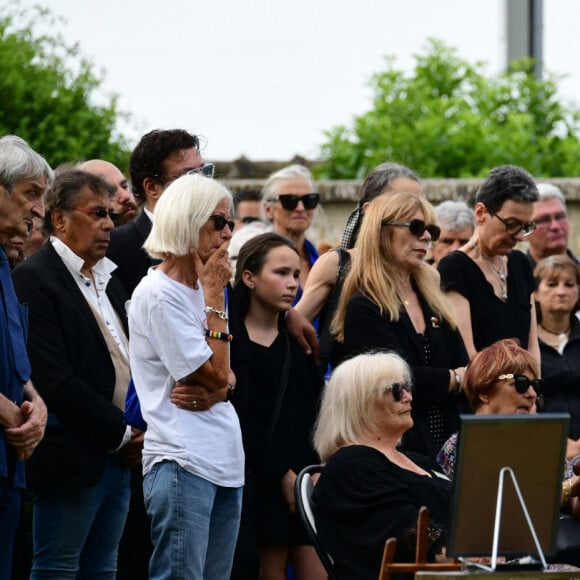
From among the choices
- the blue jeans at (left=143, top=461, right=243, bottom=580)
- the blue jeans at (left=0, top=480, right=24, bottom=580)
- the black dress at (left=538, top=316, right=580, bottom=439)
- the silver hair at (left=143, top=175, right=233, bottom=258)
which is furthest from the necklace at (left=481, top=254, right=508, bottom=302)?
the blue jeans at (left=0, top=480, right=24, bottom=580)

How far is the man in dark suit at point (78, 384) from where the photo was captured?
5.35 metres

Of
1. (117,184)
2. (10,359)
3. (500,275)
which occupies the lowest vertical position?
(10,359)

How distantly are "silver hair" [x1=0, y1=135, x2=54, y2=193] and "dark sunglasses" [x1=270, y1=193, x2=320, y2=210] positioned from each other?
8.46 feet

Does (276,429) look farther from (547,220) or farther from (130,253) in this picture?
(547,220)

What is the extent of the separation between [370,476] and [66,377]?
1.27 meters

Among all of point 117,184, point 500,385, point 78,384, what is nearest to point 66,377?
point 78,384

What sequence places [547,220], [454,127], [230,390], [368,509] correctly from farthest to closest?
[454,127] → [547,220] → [230,390] → [368,509]

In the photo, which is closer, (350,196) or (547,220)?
(547,220)

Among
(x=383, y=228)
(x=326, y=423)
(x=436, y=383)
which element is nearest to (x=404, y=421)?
(x=326, y=423)

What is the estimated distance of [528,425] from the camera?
3.97m

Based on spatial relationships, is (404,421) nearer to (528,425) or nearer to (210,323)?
(210,323)

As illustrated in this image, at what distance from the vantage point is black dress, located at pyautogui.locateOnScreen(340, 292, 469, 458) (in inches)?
233

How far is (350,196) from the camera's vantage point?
429 inches

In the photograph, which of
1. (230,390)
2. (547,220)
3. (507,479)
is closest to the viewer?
(507,479)
